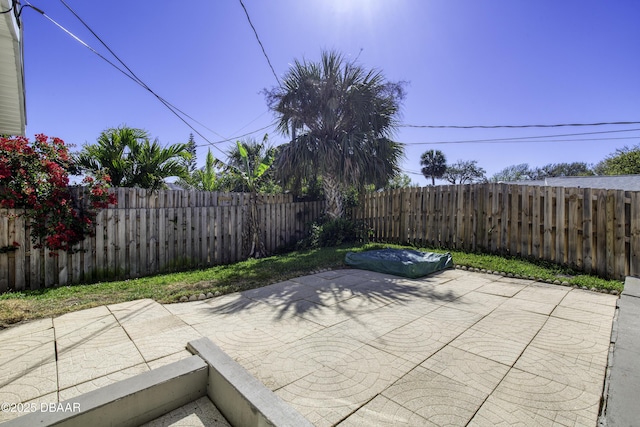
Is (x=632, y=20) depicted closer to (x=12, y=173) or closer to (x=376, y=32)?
(x=376, y=32)

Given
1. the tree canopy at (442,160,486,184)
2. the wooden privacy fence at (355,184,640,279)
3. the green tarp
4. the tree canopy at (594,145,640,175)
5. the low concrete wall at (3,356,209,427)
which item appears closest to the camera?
the low concrete wall at (3,356,209,427)

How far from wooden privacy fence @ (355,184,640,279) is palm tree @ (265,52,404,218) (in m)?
1.41

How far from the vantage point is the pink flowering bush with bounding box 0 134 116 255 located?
4875 millimetres

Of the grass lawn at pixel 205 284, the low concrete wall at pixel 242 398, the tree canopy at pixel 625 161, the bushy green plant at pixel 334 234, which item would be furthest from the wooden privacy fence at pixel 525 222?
the tree canopy at pixel 625 161

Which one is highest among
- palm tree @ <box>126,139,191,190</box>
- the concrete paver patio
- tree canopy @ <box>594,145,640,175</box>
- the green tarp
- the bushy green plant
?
tree canopy @ <box>594,145,640,175</box>

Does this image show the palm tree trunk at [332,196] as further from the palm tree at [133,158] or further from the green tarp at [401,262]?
the palm tree at [133,158]

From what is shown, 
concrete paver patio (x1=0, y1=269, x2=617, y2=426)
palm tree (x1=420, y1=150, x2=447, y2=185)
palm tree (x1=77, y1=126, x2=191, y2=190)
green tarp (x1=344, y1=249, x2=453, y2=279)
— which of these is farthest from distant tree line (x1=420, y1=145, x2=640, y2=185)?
palm tree (x1=77, y1=126, x2=191, y2=190)

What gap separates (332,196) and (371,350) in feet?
22.2

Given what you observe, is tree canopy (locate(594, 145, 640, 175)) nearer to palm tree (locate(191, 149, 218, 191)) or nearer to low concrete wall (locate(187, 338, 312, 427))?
palm tree (locate(191, 149, 218, 191))

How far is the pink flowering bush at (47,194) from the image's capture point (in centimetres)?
488

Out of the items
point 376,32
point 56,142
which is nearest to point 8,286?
point 56,142

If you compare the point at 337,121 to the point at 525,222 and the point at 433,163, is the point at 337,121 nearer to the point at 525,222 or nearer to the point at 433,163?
the point at 525,222

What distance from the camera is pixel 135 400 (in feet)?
6.01

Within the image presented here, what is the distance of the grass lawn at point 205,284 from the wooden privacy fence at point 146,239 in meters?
0.54
